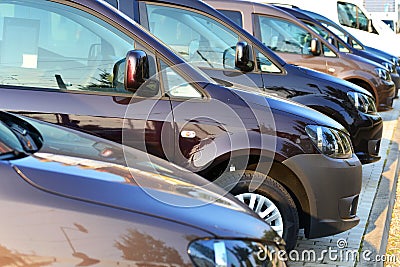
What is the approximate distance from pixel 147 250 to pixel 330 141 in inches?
117

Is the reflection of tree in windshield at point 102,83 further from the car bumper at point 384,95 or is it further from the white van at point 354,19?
the white van at point 354,19

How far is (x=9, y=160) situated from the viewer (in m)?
2.61

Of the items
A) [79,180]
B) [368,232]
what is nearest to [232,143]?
[368,232]

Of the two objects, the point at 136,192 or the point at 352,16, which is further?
the point at 352,16

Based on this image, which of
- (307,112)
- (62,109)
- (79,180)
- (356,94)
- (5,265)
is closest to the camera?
(5,265)

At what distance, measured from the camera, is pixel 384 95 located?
12.4 m

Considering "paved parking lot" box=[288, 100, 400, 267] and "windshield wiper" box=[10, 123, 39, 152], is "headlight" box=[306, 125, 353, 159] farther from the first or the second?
"windshield wiper" box=[10, 123, 39, 152]

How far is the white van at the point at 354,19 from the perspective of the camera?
761 inches

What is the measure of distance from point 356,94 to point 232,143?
12.2 feet

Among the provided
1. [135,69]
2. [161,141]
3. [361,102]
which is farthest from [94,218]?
[361,102]

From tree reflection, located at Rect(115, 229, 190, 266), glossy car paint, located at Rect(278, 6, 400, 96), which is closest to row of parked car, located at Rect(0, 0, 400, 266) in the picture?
tree reflection, located at Rect(115, 229, 190, 266)

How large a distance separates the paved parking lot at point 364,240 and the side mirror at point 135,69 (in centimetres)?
167

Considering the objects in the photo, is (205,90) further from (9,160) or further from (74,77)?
(9,160)

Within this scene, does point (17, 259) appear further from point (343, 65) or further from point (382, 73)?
point (382, 73)
